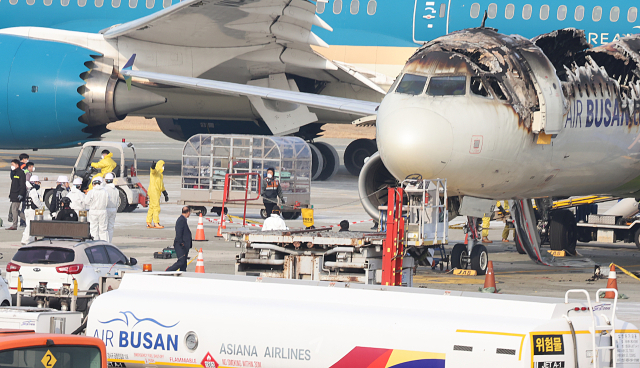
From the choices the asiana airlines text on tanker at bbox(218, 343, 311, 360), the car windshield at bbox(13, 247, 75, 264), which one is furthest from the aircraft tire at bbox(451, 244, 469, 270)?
the asiana airlines text on tanker at bbox(218, 343, 311, 360)

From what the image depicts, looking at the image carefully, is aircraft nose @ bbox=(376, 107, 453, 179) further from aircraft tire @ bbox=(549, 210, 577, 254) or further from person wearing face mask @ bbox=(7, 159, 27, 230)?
person wearing face mask @ bbox=(7, 159, 27, 230)

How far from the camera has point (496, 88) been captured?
15.5 meters

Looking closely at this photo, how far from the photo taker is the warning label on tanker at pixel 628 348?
8273mm

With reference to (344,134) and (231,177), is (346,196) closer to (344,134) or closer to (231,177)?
(231,177)

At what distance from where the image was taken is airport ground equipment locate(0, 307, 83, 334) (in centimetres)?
834

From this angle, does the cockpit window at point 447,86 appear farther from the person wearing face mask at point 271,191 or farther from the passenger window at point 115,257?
the person wearing face mask at point 271,191

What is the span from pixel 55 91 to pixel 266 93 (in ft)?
23.8

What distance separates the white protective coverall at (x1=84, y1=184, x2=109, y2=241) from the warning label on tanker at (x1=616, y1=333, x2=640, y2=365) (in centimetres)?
1355

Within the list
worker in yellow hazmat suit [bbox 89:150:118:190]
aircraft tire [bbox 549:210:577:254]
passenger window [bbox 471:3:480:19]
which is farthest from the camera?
passenger window [bbox 471:3:480:19]

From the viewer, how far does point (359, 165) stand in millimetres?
37375

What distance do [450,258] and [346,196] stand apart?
43.9 feet

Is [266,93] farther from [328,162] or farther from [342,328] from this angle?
[342,328]

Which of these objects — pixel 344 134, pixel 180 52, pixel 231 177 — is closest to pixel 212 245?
pixel 231 177

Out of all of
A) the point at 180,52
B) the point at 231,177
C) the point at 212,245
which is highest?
the point at 180,52
